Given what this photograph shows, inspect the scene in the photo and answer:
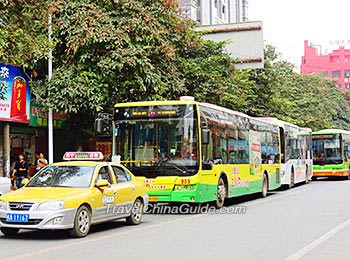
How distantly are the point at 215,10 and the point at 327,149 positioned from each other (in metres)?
31.2

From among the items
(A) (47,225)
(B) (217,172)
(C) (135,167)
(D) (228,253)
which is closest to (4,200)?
(A) (47,225)

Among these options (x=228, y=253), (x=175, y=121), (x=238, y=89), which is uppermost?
(x=238, y=89)

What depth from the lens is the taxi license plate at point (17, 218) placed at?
1027cm

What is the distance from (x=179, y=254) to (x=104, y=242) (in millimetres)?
1931

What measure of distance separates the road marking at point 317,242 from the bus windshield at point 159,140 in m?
4.23

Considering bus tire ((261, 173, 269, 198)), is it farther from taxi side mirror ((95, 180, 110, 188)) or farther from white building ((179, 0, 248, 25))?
white building ((179, 0, 248, 25))

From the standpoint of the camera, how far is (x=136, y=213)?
1312 centimetres

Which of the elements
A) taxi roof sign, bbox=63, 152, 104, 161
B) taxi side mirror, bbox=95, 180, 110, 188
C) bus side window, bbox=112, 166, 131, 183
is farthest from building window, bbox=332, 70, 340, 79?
taxi side mirror, bbox=95, 180, 110, 188

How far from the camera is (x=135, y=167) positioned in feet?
50.9

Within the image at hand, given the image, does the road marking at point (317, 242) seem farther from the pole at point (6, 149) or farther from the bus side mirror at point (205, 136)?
the pole at point (6, 149)

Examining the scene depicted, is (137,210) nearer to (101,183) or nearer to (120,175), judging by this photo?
(120,175)

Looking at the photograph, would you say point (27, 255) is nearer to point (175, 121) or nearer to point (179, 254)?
point (179, 254)

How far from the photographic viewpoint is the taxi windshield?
11516 mm

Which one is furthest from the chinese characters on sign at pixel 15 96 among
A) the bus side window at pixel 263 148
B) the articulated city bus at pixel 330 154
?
the articulated city bus at pixel 330 154
